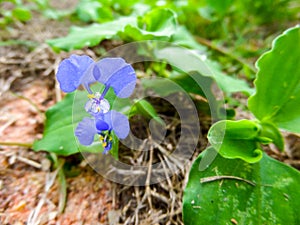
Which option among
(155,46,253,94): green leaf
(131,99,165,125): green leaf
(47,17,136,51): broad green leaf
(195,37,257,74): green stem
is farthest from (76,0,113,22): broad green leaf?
(131,99,165,125): green leaf

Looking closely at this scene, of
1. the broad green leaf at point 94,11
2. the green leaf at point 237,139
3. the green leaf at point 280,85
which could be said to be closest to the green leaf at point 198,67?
the green leaf at point 280,85

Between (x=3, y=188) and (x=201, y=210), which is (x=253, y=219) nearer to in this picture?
(x=201, y=210)

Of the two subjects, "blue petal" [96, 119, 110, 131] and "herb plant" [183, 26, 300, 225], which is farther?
"herb plant" [183, 26, 300, 225]

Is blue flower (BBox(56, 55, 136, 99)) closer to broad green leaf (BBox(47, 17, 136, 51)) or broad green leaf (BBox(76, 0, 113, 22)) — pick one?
broad green leaf (BBox(47, 17, 136, 51))

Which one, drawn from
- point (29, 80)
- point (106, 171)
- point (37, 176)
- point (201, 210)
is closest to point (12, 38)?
point (29, 80)

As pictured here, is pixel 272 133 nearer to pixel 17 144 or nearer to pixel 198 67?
pixel 198 67

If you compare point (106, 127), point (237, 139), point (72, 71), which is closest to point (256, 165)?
point (237, 139)

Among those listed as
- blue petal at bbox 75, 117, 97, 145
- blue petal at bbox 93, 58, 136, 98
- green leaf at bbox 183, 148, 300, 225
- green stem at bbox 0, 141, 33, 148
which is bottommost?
green leaf at bbox 183, 148, 300, 225

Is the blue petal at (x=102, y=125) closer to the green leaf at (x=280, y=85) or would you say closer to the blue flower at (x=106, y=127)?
the blue flower at (x=106, y=127)
